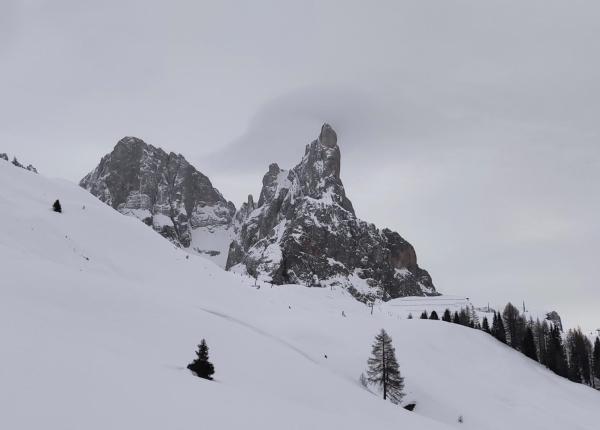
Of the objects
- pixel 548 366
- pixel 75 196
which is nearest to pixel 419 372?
pixel 75 196

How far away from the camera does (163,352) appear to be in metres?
17.8

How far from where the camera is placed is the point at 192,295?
36.3m

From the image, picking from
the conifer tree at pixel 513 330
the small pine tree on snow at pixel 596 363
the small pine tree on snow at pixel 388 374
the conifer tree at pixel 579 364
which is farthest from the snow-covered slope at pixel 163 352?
the conifer tree at pixel 513 330

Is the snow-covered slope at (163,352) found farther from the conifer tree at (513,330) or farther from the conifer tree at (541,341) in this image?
the conifer tree at (513,330)

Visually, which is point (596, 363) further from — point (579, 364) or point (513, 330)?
point (513, 330)

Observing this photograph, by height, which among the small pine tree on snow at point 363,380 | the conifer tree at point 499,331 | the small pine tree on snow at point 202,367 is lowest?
the small pine tree on snow at point 202,367

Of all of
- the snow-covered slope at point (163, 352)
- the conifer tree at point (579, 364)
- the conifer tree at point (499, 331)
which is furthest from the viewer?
the conifer tree at point (499, 331)

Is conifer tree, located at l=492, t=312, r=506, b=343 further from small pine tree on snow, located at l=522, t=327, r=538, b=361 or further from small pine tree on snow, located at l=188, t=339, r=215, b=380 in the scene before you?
small pine tree on snow, located at l=188, t=339, r=215, b=380

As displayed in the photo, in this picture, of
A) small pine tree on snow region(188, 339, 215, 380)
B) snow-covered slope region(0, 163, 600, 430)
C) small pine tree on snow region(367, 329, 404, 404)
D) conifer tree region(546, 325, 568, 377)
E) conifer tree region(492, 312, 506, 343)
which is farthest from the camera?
conifer tree region(492, 312, 506, 343)

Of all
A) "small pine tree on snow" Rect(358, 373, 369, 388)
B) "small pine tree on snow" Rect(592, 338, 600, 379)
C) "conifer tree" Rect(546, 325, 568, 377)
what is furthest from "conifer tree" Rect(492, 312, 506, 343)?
"small pine tree on snow" Rect(358, 373, 369, 388)

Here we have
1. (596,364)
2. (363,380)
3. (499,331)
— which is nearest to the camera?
(363,380)

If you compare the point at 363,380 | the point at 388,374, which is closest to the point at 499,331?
the point at 388,374

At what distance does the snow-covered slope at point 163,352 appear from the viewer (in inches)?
400

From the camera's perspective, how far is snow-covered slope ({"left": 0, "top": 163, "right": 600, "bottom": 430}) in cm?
1016
